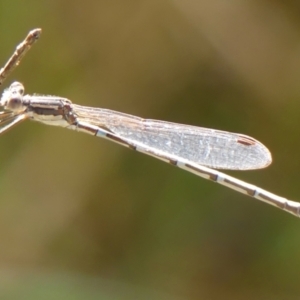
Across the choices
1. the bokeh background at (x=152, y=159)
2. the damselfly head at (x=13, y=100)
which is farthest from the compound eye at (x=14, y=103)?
the bokeh background at (x=152, y=159)

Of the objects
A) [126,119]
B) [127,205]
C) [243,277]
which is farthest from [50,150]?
[243,277]

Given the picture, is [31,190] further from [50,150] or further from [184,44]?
[184,44]

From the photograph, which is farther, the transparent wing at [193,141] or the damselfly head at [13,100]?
the transparent wing at [193,141]

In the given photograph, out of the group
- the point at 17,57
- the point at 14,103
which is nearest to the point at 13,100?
the point at 14,103

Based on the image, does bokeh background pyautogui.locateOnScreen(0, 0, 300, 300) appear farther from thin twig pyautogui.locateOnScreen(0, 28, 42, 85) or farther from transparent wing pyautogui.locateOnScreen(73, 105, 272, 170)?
thin twig pyautogui.locateOnScreen(0, 28, 42, 85)

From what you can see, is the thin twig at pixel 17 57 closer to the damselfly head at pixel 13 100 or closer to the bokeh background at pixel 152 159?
the damselfly head at pixel 13 100
